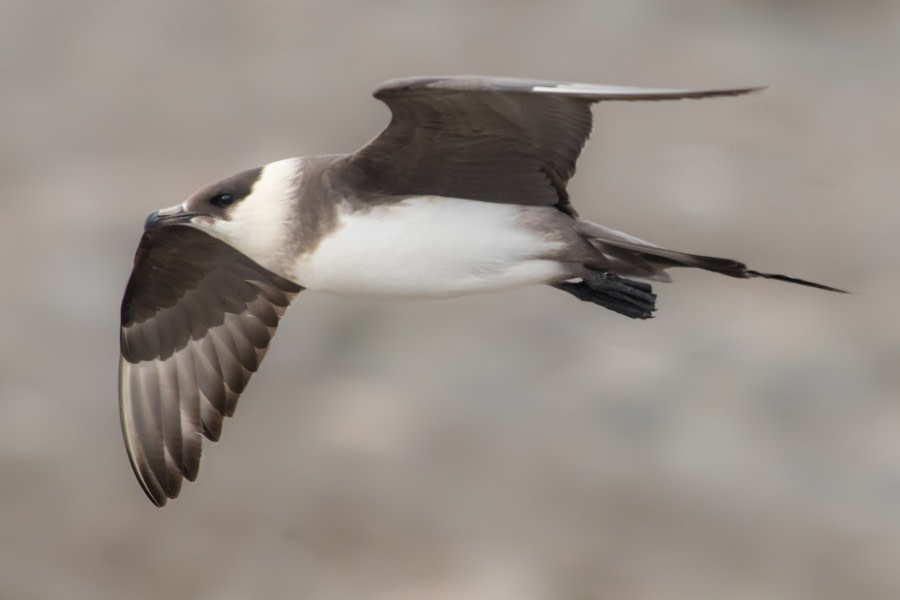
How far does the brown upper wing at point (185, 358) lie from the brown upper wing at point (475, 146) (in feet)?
2.59

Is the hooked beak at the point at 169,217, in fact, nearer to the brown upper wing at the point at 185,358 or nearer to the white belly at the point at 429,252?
the white belly at the point at 429,252

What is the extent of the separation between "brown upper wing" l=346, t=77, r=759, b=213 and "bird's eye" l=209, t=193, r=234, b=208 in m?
0.34

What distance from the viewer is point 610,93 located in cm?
303

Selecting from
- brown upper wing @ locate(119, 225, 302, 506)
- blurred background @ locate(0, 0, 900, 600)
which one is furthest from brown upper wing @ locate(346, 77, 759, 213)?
blurred background @ locate(0, 0, 900, 600)

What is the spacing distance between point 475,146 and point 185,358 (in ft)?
4.11

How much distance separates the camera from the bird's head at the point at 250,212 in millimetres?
3832

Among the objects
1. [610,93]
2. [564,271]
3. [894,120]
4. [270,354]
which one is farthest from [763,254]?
[610,93]

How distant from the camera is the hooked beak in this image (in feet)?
13.0

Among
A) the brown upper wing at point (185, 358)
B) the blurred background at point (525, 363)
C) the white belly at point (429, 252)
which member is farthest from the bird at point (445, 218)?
the blurred background at point (525, 363)

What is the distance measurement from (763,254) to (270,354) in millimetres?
3160

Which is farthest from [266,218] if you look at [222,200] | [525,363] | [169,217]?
[525,363]

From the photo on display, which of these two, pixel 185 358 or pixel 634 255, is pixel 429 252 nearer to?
pixel 634 255

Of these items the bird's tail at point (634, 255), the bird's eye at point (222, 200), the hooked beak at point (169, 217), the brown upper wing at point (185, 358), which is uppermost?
the bird's eye at point (222, 200)

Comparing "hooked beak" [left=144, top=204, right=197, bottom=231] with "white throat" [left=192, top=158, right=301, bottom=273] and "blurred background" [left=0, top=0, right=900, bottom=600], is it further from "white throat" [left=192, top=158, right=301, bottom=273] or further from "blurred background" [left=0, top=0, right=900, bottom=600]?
"blurred background" [left=0, top=0, right=900, bottom=600]
